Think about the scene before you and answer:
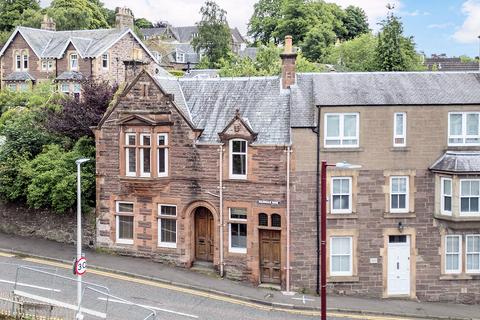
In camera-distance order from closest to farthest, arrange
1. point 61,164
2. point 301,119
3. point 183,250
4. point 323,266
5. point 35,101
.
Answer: point 323,266, point 301,119, point 183,250, point 61,164, point 35,101

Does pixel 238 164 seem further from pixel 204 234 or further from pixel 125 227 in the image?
pixel 125 227

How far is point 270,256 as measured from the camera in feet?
91.4

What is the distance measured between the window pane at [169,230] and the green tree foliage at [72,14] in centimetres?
6389

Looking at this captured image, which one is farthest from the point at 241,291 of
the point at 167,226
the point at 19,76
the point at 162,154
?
the point at 19,76

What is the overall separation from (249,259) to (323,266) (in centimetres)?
772

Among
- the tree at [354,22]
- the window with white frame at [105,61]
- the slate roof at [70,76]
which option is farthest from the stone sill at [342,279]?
the tree at [354,22]

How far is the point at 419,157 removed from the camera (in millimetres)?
27484

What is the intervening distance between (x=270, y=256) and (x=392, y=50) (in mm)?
32671

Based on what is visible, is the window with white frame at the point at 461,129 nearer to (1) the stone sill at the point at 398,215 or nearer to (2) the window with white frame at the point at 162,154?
(1) the stone sill at the point at 398,215

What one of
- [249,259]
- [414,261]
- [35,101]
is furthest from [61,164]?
[414,261]

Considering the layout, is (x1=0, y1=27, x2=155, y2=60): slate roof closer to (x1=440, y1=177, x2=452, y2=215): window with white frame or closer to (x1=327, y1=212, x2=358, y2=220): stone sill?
(x1=327, y1=212, x2=358, y2=220): stone sill

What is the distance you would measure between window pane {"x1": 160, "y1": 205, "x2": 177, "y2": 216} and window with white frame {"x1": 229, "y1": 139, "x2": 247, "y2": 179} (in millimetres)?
3205

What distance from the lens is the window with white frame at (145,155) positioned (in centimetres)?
2905

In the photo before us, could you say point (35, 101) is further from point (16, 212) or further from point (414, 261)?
point (414, 261)
